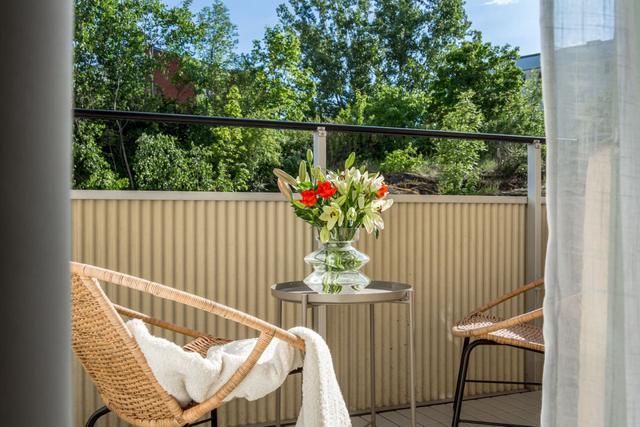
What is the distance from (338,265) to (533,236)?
4.68 ft

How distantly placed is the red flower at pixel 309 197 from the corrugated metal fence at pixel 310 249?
0.53 metres

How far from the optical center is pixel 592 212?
95 centimetres

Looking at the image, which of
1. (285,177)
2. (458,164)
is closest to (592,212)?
(285,177)

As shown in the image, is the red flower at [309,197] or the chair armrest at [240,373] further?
the red flower at [309,197]

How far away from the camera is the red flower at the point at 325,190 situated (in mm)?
2227

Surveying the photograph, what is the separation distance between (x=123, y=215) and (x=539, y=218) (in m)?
1.99

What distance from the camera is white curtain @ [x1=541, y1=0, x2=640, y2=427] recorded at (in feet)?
3.07

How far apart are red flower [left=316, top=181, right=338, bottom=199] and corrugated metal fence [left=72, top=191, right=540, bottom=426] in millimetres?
554

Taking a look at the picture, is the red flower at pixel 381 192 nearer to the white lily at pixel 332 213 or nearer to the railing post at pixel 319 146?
the white lily at pixel 332 213

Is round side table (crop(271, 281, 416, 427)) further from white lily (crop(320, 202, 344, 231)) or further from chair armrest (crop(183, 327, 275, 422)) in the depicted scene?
chair armrest (crop(183, 327, 275, 422))

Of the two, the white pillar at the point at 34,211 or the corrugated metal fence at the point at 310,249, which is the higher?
the white pillar at the point at 34,211

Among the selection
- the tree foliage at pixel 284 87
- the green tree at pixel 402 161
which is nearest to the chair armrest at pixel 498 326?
the tree foliage at pixel 284 87

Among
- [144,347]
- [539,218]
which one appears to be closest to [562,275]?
[144,347]

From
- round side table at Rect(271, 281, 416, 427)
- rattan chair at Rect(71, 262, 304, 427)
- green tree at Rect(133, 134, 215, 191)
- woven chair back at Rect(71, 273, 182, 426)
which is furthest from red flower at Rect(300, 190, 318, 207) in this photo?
green tree at Rect(133, 134, 215, 191)
